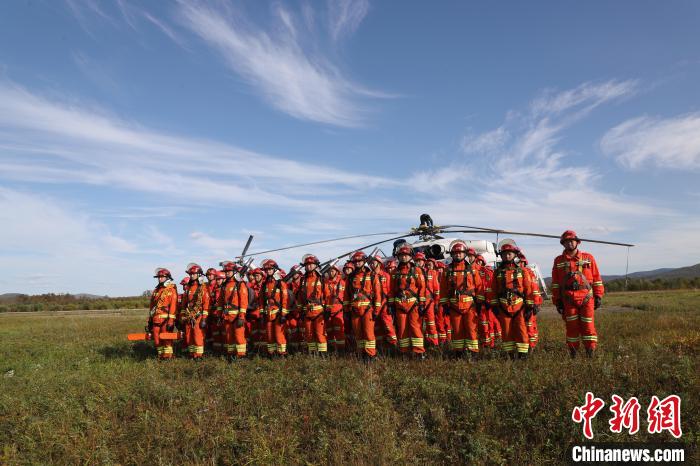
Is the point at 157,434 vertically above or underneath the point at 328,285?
Answer: underneath

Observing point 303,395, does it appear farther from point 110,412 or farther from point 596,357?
point 596,357

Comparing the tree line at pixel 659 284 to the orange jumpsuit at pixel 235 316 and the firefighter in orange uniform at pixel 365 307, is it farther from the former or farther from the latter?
the orange jumpsuit at pixel 235 316

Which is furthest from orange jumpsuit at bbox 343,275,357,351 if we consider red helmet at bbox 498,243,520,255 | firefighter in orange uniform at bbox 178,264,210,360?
firefighter in orange uniform at bbox 178,264,210,360

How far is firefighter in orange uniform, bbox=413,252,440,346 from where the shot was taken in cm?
943

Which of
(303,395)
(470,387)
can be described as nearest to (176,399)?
(303,395)

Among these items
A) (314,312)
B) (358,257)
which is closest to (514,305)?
(358,257)

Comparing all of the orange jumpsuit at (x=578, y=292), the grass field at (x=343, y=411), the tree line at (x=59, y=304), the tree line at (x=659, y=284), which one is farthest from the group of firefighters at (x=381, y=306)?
the tree line at (x=659, y=284)

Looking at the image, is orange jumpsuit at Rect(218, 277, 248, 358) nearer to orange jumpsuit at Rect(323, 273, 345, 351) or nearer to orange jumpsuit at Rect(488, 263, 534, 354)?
orange jumpsuit at Rect(323, 273, 345, 351)

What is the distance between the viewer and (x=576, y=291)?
7953mm

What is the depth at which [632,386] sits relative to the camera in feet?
19.8

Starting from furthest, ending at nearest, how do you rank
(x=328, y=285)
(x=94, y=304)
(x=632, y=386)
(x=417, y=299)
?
(x=94, y=304) → (x=328, y=285) → (x=417, y=299) → (x=632, y=386)

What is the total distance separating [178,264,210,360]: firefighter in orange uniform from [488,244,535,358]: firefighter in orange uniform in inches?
271

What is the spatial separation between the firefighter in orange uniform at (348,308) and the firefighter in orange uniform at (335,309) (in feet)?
0.37

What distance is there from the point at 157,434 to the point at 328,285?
15.7ft
